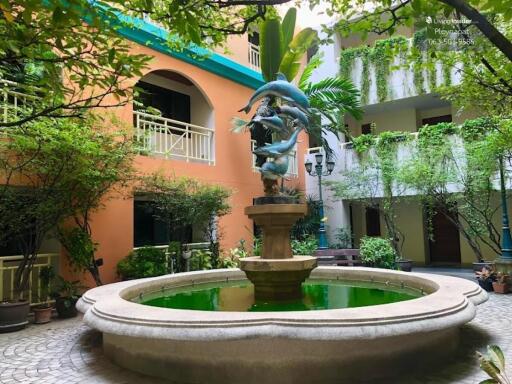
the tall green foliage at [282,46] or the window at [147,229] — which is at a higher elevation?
the tall green foliage at [282,46]

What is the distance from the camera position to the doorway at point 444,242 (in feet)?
57.5

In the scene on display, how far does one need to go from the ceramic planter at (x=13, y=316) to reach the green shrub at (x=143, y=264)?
294 cm

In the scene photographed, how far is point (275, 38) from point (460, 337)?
33.2 feet

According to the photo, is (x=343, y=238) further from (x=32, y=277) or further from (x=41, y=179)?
(x=41, y=179)

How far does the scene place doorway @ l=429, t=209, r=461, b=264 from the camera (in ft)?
57.5

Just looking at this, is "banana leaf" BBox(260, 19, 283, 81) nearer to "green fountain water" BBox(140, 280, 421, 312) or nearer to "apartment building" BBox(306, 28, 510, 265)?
"apartment building" BBox(306, 28, 510, 265)

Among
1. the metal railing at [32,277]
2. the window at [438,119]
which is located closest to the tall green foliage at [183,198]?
the metal railing at [32,277]

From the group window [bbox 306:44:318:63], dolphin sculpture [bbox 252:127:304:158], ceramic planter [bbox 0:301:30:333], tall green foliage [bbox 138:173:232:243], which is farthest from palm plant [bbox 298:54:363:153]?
ceramic planter [bbox 0:301:30:333]

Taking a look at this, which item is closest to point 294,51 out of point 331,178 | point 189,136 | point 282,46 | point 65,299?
point 282,46

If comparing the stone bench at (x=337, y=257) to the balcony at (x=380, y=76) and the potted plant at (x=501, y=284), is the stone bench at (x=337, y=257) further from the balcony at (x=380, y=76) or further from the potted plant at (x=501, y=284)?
the balcony at (x=380, y=76)

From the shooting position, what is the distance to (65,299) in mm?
8211

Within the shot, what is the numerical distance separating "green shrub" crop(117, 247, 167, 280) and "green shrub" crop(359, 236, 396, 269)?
5932mm

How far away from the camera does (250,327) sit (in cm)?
387

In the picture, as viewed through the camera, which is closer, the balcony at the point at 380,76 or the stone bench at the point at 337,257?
the stone bench at the point at 337,257
